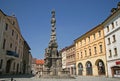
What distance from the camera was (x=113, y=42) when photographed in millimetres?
29531

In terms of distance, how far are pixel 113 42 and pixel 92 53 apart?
9576 mm

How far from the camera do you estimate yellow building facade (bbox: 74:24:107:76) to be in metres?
34.8

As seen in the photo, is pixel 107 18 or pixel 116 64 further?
pixel 107 18

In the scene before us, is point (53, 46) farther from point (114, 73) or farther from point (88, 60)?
point (88, 60)

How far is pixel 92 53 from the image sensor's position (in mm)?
38344

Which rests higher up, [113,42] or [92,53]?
[113,42]

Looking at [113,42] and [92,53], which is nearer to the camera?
[113,42]

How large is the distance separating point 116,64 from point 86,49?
14231 millimetres

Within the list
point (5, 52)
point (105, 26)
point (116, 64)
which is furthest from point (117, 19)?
point (5, 52)

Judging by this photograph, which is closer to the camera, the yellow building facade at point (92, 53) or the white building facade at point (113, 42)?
the white building facade at point (113, 42)

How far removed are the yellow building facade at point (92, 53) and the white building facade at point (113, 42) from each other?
1.97m

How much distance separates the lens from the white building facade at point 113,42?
27875 mm

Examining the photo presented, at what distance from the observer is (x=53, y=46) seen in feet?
83.1

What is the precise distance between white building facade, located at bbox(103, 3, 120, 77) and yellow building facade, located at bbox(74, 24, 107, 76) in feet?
6.47
